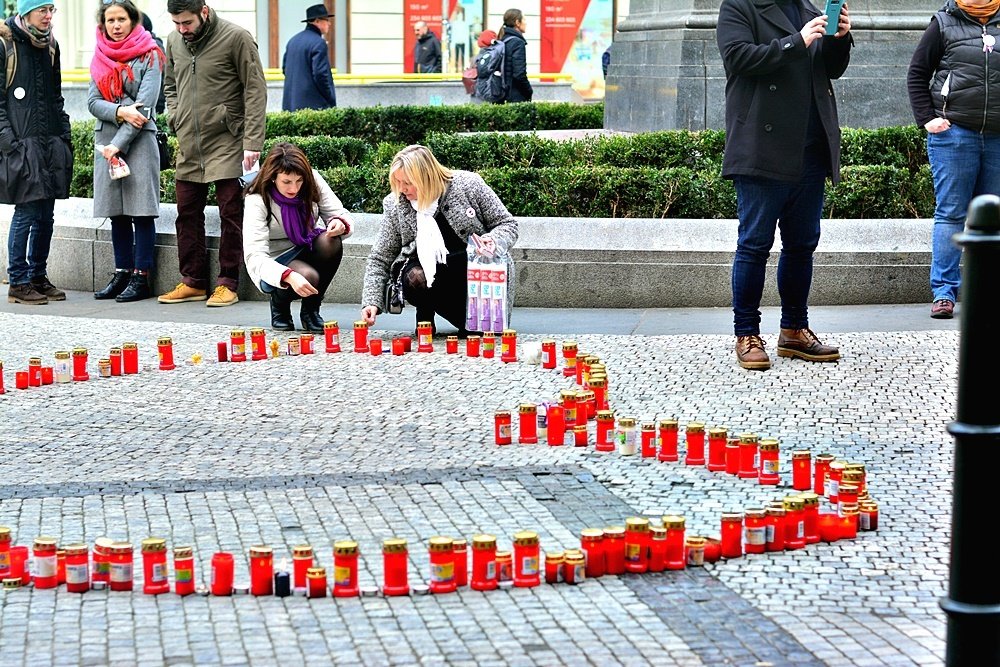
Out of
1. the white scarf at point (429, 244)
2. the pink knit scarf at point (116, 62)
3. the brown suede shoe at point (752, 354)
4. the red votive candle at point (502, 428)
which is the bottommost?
the red votive candle at point (502, 428)

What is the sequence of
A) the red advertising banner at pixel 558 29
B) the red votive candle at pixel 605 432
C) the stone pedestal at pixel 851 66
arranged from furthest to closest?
1. the red advertising banner at pixel 558 29
2. the stone pedestal at pixel 851 66
3. the red votive candle at pixel 605 432

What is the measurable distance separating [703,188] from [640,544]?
6.13 metres

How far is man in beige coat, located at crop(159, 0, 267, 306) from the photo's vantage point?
10.6 m

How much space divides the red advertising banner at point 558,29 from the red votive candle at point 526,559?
27.6 m

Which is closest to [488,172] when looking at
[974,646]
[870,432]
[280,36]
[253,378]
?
[253,378]

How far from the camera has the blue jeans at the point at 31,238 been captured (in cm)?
1095

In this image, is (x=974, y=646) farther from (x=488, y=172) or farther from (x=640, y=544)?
(x=488, y=172)

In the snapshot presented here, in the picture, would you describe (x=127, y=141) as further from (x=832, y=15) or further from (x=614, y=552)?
(x=614, y=552)

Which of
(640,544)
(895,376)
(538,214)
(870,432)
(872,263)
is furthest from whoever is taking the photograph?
(538,214)

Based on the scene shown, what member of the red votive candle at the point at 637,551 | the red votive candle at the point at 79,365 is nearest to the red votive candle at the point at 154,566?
the red votive candle at the point at 637,551

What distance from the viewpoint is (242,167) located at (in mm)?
10680

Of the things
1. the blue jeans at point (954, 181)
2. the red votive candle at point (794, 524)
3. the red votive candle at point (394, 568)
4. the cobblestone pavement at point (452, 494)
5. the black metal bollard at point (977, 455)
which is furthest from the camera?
the blue jeans at point (954, 181)

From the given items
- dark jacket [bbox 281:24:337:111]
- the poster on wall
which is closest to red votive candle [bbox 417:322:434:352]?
dark jacket [bbox 281:24:337:111]

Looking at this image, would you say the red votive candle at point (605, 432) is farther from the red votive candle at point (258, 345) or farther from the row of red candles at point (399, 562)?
the red votive candle at point (258, 345)
